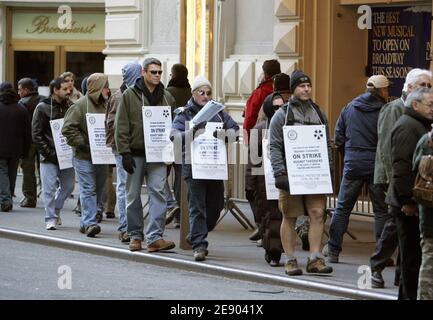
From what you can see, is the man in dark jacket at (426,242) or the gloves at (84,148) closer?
the man in dark jacket at (426,242)

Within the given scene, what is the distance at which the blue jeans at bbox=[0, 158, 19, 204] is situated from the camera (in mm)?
20625

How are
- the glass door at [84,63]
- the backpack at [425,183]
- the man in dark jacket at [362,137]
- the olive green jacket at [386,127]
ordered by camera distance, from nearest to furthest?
the backpack at [425,183]
the olive green jacket at [386,127]
the man in dark jacket at [362,137]
the glass door at [84,63]

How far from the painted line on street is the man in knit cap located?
1.80 ft

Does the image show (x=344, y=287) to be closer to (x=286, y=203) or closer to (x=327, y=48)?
(x=286, y=203)

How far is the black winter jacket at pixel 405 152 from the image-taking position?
450 inches

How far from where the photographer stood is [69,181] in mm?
18516

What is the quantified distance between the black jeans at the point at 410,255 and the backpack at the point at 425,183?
664mm

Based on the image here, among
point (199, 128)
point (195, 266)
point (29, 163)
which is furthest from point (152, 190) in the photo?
point (29, 163)

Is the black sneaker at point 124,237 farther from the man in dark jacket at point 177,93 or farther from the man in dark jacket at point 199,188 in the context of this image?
the man in dark jacket at point 177,93

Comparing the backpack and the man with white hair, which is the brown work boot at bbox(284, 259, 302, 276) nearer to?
the man with white hair

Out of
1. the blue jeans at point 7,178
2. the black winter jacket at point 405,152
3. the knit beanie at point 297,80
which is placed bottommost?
the blue jeans at point 7,178

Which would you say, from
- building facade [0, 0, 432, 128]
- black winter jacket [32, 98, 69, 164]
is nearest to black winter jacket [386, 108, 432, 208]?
building facade [0, 0, 432, 128]

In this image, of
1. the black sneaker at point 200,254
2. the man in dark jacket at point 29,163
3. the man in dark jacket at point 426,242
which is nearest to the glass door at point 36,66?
the man in dark jacket at point 29,163
